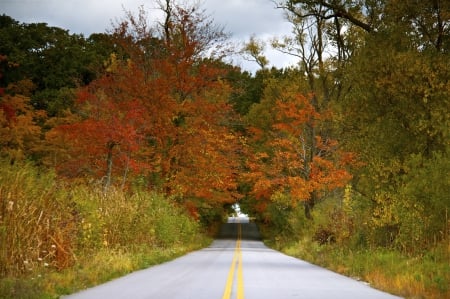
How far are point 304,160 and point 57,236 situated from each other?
27861mm

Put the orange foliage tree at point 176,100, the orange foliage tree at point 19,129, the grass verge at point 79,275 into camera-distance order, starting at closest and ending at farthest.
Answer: the grass verge at point 79,275 < the orange foliage tree at point 176,100 < the orange foliage tree at point 19,129

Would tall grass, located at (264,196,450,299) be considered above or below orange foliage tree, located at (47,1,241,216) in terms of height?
below

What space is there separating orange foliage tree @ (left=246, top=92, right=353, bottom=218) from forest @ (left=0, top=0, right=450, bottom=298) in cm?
14

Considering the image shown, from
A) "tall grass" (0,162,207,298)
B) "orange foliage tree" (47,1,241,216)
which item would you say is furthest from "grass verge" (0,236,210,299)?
"orange foliage tree" (47,1,241,216)

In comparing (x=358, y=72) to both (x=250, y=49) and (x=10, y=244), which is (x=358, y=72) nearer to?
(x=10, y=244)

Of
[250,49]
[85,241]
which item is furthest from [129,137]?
[250,49]

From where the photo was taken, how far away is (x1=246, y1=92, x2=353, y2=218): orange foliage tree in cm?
3856

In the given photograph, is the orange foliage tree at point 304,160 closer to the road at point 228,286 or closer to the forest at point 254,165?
the forest at point 254,165

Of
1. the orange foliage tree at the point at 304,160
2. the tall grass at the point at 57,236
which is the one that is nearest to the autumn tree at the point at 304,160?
the orange foliage tree at the point at 304,160

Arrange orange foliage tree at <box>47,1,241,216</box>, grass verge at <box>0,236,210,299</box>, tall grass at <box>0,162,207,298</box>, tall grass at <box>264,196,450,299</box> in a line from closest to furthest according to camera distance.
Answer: grass verge at <box>0,236,210,299</box> < tall grass at <box>0,162,207,298</box> < tall grass at <box>264,196,450,299</box> < orange foliage tree at <box>47,1,241,216</box>

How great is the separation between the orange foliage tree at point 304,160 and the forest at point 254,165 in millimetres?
143

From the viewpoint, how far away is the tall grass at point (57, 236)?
481 inches

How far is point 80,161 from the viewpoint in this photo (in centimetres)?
2923

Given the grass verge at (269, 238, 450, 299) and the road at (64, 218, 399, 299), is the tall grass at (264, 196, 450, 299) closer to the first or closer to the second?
the grass verge at (269, 238, 450, 299)
